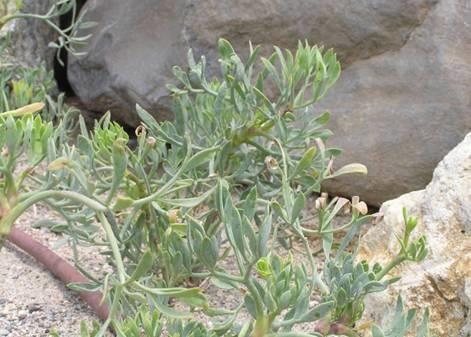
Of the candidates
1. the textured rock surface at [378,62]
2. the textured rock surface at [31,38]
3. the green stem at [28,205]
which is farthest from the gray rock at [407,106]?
the green stem at [28,205]

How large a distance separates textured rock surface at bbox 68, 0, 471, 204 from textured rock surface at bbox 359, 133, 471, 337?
0.46 meters

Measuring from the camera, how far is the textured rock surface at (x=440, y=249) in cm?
120

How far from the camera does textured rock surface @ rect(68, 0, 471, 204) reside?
1.82 m

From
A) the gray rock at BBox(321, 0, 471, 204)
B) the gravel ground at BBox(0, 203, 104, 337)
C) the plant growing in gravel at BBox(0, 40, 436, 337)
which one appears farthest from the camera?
the gray rock at BBox(321, 0, 471, 204)

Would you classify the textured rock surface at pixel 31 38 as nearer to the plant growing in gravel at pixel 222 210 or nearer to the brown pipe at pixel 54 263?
the brown pipe at pixel 54 263

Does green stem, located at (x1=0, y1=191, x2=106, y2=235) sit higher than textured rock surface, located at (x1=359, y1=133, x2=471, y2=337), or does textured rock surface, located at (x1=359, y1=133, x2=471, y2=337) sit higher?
green stem, located at (x1=0, y1=191, x2=106, y2=235)

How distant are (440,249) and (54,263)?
710 millimetres

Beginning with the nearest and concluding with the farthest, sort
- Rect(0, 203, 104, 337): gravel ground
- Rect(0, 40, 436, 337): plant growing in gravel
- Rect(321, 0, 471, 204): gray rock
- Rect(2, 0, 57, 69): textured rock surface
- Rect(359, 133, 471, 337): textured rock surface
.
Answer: Rect(0, 40, 436, 337): plant growing in gravel, Rect(359, 133, 471, 337): textured rock surface, Rect(0, 203, 104, 337): gravel ground, Rect(321, 0, 471, 204): gray rock, Rect(2, 0, 57, 69): textured rock surface

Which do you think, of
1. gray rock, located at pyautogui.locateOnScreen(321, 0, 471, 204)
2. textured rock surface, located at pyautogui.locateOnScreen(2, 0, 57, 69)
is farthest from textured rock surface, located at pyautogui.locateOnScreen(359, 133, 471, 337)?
textured rock surface, located at pyautogui.locateOnScreen(2, 0, 57, 69)

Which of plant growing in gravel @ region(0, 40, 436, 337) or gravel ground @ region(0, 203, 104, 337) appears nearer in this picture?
plant growing in gravel @ region(0, 40, 436, 337)

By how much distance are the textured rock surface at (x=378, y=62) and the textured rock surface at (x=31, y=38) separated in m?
0.44

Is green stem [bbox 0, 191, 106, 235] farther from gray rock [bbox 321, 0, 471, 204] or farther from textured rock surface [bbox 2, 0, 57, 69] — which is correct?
textured rock surface [bbox 2, 0, 57, 69]

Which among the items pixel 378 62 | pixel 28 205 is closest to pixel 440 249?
pixel 28 205

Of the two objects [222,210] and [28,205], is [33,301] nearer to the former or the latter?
[28,205]
